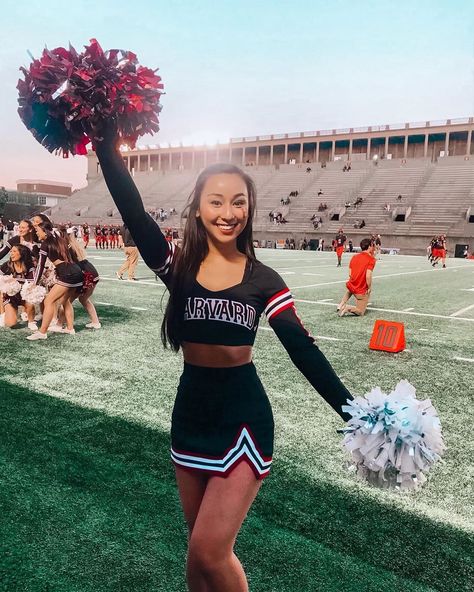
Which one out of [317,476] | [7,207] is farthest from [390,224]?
[7,207]

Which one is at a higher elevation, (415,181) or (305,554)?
(415,181)

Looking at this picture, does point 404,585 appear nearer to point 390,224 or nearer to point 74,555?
point 74,555

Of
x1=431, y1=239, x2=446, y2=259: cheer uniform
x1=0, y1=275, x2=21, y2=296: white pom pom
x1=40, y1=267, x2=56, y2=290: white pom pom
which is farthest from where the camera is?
x1=431, y1=239, x2=446, y2=259: cheer uniform

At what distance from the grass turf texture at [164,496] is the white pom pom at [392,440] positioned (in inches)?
38.0

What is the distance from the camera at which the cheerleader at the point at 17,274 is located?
7805 mm

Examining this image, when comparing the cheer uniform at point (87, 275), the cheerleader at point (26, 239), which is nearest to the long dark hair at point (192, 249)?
the cheer uniform at point (87, 275)

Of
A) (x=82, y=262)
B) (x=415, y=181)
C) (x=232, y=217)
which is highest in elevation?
(x=415, y=181)

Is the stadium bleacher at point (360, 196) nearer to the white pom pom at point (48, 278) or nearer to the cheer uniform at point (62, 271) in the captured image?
the white pom pom at point (48, 278)

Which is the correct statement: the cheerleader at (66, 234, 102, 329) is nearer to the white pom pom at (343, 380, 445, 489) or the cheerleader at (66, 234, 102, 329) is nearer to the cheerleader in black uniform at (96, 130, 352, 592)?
the cheerleader in black uniform at (96, 130, 352, 592)

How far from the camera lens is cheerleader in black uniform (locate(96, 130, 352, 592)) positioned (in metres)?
1.76

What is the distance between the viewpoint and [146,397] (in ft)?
16.3

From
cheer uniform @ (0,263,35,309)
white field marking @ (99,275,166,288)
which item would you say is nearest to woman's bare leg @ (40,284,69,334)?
cheer uniform @ (0,263,35,309)

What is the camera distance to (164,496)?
3.13 meters

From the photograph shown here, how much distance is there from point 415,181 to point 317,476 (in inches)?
2178
